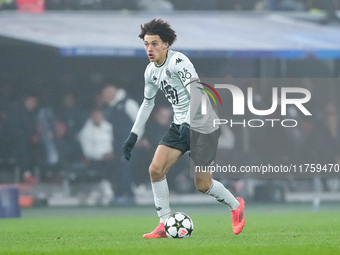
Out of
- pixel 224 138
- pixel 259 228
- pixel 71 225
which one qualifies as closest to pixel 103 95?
pixel 224 138

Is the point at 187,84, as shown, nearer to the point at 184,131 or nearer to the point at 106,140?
the point at 184,131

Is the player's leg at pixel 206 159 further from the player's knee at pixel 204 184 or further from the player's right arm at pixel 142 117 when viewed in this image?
the player's right arm at pixel 142 117

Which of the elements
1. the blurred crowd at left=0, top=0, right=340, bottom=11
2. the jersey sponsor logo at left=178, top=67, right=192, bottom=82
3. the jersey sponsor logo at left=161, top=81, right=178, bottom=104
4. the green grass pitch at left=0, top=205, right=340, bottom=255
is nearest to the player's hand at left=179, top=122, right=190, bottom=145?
the jersey sponsor logo at left=161, top=81, right=178, bottom=104

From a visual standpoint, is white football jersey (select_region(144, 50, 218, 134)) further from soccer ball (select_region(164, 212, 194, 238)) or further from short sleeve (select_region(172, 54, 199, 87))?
soccer ball (select_region(164, 212, 194, 238))

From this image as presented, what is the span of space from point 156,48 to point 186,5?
1128 centimetres

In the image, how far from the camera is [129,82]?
67.7 ft

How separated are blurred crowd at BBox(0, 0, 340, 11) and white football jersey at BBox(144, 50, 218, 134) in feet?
33.0

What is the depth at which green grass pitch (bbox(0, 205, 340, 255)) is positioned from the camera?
8469 mm

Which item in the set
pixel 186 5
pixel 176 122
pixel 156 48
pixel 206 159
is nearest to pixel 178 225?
pixel 206 159

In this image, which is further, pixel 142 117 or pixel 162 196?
pixel 142 117

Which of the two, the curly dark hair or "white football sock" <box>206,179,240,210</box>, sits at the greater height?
the curly dark hair

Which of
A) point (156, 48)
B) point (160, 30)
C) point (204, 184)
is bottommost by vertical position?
point (204, 184)

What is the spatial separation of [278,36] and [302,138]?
7.39ft

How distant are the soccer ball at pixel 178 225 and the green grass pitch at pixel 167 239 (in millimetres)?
115
